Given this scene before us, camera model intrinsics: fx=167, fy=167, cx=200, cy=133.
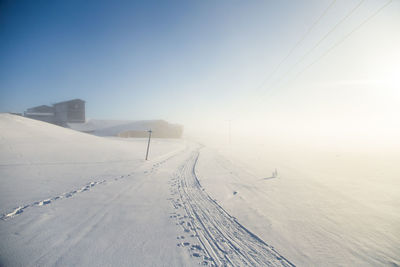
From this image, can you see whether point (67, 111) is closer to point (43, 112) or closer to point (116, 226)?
point (43, 112)

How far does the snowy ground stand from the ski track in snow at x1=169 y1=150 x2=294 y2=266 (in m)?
0.02

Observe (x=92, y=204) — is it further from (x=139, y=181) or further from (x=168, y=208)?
(x=139, y=181)

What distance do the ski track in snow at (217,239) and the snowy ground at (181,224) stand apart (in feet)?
0.08

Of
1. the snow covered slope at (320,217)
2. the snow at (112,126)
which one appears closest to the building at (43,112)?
the snow at (112,126)

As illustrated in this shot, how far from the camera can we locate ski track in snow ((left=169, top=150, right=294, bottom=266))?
3461 millimetres

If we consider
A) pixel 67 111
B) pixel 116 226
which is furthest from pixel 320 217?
pixel 67 111

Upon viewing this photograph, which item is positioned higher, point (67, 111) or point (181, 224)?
point (67, 111)

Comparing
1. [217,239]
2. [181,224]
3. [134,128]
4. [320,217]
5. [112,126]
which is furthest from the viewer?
[112,126]

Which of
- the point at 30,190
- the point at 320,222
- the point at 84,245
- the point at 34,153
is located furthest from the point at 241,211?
the point at 34,153

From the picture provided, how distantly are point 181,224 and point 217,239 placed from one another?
3.68 feet

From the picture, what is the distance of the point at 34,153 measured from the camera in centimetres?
1202

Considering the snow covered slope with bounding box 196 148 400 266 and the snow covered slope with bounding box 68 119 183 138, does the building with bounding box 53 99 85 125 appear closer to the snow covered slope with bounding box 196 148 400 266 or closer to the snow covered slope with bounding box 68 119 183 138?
the snow covered slope with bounding box 68 119 183 138

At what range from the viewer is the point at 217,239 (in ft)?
13.5

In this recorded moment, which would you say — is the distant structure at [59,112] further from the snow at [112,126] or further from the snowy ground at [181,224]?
the snowy ground at [181,224]
